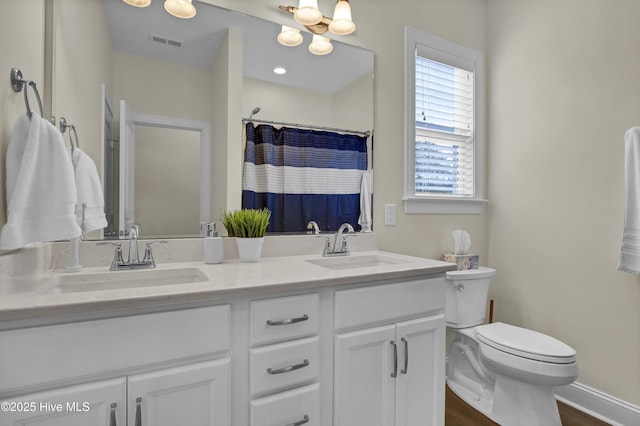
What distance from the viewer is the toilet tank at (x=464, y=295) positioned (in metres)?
2.02

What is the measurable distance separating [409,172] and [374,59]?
0.75m

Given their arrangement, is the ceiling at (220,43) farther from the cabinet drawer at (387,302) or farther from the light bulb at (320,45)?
the cabinet drawer at (387,302)

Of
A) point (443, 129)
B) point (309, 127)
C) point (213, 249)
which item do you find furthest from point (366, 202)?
point (213, 249)

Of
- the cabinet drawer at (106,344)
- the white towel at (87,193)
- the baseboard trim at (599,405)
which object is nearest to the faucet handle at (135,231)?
the white towel at (87,193)

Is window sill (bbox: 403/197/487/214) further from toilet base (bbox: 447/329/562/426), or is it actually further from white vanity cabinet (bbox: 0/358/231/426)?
white vanity cabinet (bbox: 0/358/231/426)

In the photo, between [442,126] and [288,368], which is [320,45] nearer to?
[442,126]

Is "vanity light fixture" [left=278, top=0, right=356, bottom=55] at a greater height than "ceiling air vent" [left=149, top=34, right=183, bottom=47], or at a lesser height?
greater

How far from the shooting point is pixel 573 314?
2.00 m

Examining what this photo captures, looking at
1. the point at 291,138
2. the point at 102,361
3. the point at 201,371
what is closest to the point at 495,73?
the point at 291,138

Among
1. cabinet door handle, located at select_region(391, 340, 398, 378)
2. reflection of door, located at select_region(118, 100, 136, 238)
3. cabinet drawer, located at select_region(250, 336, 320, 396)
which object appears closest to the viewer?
cabinet drawer, located at select_region(250, 336, 320, 396)

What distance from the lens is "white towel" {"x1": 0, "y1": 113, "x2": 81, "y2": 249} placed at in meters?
0.95

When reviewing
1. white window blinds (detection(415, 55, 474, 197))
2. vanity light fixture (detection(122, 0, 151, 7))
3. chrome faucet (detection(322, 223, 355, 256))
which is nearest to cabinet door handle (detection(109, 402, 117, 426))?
chrome faucet (detection(322, 223, 355, 256))

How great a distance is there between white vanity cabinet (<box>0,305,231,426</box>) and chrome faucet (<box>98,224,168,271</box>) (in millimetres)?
496

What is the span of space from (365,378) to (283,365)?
37cm
